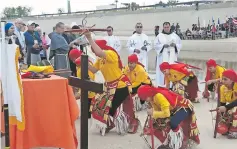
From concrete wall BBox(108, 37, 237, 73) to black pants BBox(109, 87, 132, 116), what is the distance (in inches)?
222

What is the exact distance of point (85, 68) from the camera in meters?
3.28

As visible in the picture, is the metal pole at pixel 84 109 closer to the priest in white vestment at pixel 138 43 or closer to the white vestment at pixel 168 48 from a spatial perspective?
the white vestment at pixel 168 48

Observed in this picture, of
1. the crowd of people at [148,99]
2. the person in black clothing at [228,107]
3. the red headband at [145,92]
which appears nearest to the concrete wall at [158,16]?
the crowd of people at [148,99]

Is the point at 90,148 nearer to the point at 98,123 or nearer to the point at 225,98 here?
the point at 98,123

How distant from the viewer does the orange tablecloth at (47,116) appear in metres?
4.02

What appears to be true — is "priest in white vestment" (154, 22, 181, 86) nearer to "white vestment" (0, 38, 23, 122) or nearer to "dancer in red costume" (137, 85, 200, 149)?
"dancer in red costume" (137, 85, 200, 149)

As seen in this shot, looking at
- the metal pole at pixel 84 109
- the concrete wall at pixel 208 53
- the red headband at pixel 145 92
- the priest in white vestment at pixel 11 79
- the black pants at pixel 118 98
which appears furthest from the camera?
the concrete wall at pixel 208 53

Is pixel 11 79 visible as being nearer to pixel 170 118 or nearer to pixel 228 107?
pixel 170 118

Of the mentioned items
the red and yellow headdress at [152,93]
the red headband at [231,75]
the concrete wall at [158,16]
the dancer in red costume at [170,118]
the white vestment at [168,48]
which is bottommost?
the dancer in red costume at [170,118]

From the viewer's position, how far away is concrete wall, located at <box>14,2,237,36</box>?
67.3 ft

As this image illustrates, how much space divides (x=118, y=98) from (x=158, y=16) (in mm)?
18846

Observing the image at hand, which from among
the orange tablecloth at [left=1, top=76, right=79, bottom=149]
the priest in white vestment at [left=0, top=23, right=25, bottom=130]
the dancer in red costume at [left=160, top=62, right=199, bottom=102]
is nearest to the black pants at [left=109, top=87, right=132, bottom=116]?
the dancer in red costume at [left=160, top=62, right=199, bottom=102]

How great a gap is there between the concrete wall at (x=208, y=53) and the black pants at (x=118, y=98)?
564cm

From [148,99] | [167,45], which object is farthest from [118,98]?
[167,45]
